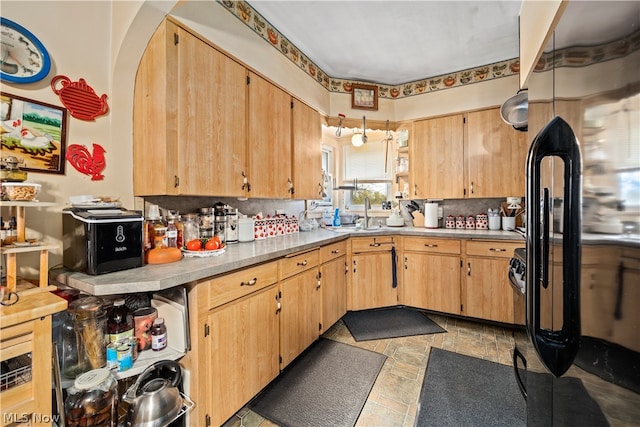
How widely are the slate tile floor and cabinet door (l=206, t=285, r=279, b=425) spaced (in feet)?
0.72

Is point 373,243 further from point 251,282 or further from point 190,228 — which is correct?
point 190,228

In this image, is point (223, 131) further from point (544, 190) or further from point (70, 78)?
point (544, 190)

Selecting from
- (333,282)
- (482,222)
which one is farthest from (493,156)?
(333,282)

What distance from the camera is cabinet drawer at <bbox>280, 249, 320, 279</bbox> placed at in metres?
1.85

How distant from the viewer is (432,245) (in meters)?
2.91

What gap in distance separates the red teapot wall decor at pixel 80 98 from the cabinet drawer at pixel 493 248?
3150 mm

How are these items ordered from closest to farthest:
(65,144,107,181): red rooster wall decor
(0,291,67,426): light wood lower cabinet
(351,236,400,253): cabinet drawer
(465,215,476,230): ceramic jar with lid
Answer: (0,291,67,426): light wood lower cabinet < (65,144,107,181): red rooster wall decor < (351,236,400,253): cabinet drawer < (465,215,476,230): ceramic jar with lid

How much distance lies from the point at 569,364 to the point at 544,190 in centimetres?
48

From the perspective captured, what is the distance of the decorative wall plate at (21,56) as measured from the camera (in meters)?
1.18

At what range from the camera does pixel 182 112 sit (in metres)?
1.58

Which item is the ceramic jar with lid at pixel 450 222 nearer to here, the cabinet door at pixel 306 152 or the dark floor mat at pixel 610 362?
the cabinet door at pixel 306 152

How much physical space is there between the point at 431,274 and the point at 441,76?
2.33 metres

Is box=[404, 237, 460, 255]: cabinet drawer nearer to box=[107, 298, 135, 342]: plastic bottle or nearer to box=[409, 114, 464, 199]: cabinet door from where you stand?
box=[409, 114, 464, 199]: cabinet door

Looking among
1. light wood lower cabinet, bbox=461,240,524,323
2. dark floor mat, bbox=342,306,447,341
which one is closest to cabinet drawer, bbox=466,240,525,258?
light wood lower cabinet, bbox=461,240,524,323
